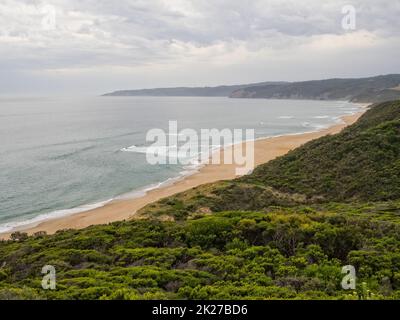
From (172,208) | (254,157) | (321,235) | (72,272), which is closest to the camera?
(72,272)

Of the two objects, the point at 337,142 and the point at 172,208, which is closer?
the point at 172,208
